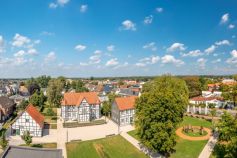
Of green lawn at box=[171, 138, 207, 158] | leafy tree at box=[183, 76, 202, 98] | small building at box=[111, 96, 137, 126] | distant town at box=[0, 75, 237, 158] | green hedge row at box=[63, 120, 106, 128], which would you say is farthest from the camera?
leafy tree at box=[183, 76, 202, 98]

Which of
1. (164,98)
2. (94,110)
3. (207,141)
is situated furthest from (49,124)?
(207,141)

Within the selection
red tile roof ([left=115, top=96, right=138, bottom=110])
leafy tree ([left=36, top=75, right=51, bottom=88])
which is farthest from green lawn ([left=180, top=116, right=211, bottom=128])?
leafy tree ([left=36, top=75, right=51, bottom=88])

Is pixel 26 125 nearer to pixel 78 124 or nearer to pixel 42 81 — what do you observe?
pixel 78 124

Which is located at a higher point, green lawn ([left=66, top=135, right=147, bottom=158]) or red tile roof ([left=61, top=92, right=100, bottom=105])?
red tile roof ([left=61, top=92, right=100, bottom=105])

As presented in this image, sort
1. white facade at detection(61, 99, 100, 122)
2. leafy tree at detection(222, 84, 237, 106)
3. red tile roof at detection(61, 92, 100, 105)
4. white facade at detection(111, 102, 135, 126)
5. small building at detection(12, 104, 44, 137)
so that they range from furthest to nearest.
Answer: red tile roof at detection(61, 92, 100, 105)
white facade at detection(61, 99, 100, 122)
white facade at detection(111, 102, 135, 126)
leafy tree at detection(222, 84, 237, 106)
small building at detection(12, 104, 44, 137)

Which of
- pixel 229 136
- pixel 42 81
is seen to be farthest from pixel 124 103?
pixel 42 81

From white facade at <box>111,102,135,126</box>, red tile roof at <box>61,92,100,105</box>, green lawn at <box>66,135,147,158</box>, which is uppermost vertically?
red tile roof at <box>61,92,100,105</box>

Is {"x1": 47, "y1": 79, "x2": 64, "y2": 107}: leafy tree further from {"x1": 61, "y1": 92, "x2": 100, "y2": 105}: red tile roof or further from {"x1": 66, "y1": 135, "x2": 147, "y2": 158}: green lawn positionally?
{"x1": 66, "y1": 135, "x2": 147, "y2": 158}: green lawn

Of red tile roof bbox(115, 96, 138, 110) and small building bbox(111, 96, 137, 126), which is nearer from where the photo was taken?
small building bbox(111, 96, 137, 126)
